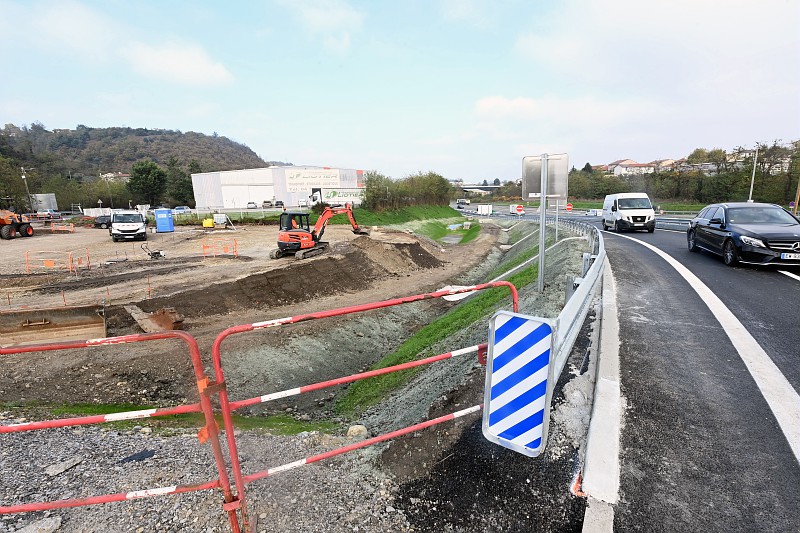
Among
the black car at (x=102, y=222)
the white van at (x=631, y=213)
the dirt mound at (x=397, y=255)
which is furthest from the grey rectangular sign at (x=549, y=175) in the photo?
the black car at (x=102, y=222)

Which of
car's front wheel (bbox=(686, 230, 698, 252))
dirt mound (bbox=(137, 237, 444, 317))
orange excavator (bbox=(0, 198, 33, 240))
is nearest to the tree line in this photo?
orange excavator (bbox=(0, 198, 33, 240))

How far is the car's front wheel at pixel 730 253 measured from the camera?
9.47 metres

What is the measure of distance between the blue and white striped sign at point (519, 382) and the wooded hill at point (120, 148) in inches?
5091

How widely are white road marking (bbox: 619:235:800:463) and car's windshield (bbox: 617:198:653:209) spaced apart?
16.2 meters

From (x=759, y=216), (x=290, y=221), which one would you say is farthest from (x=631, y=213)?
(x=290, y=221)

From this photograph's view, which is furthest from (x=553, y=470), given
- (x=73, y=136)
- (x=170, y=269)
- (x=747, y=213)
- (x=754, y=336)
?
(x=73, y=136)

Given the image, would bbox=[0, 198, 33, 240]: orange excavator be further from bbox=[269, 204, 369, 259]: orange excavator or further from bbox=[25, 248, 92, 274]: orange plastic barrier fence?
bbox=[269, 204, 369, 259]: orange excavator

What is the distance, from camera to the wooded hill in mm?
127250

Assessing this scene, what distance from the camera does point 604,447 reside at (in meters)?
3.11

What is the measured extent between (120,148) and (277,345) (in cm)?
17946

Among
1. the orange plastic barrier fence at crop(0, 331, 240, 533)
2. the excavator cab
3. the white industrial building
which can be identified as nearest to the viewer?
the orange plastic barrier fence at crop(0, 331, 240, 533)

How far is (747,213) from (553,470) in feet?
36.7

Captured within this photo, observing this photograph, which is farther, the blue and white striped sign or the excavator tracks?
the excavator tracks

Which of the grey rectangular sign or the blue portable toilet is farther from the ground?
the grey rectangular sign
